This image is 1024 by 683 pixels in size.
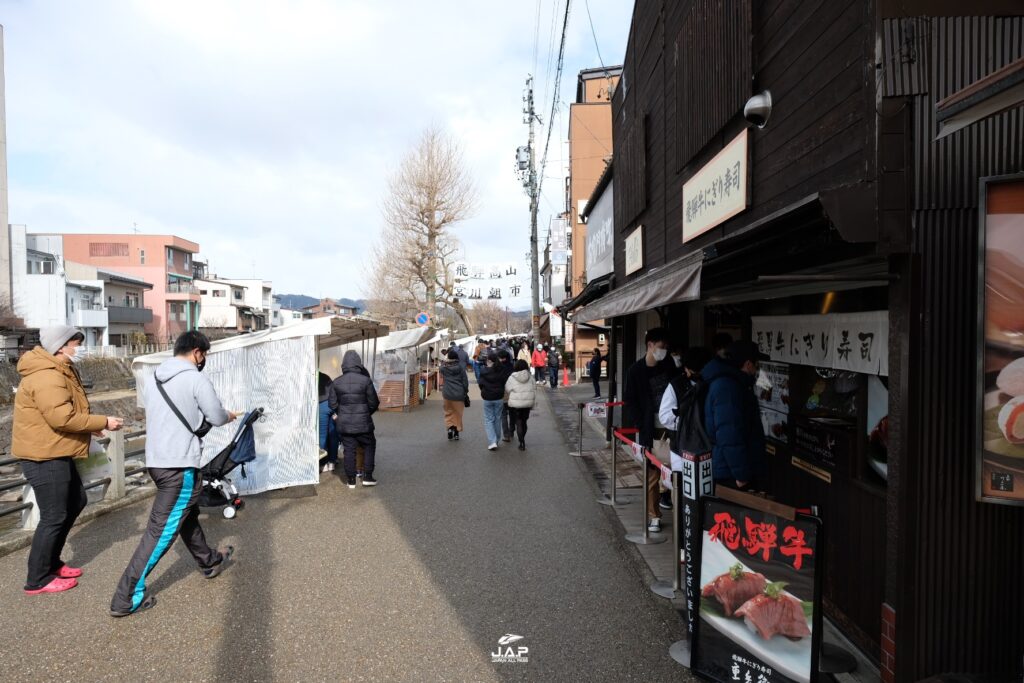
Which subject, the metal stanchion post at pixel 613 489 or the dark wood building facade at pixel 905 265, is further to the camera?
the metal stanchion post at pixel 613 489

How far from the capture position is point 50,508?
14.9ft

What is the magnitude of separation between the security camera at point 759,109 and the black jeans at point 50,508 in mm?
5698

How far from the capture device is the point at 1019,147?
110 inches

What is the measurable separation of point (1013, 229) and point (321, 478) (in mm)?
8075

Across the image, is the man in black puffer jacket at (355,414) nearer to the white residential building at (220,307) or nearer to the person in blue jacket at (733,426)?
the person in blue jacket at (733,426)

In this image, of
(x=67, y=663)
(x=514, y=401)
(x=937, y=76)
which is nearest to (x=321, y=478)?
(x=514, y=401)

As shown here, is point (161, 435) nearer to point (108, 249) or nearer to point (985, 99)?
point (985, 99)

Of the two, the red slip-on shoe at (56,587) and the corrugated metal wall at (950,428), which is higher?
the corrugated metal wall at (950,428)

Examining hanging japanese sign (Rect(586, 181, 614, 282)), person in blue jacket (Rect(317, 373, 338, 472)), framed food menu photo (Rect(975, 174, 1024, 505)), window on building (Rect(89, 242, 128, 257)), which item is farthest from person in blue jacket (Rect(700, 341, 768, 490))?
window on building (Rect(89, 242, 128, 257))

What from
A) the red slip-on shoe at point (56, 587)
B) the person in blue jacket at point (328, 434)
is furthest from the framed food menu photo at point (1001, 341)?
the person in blue jacket at point (328, 434)

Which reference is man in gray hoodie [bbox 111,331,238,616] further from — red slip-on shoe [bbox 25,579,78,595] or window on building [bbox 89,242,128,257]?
window on building [bbox 89,242,128,257]

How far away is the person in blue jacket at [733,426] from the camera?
4.14m

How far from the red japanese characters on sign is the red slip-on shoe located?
4.55 m

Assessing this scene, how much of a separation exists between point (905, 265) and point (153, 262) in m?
69.0
